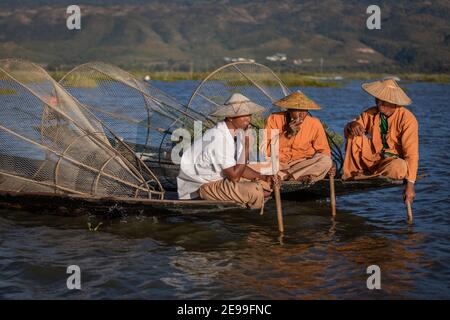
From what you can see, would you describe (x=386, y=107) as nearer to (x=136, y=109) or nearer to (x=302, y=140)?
(x=302, y=140)

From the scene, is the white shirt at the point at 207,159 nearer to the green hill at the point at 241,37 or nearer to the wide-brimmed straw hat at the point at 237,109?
the wide-brimmed straw hat at the point at 237,109

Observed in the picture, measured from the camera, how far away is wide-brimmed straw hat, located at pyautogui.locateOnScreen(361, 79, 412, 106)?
Answer: 700 cm

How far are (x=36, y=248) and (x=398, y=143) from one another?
3989 millimetres

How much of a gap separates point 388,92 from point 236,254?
97.1 inches

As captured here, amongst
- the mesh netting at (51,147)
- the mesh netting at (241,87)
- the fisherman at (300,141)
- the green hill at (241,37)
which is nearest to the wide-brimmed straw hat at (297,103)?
the fisherman at (300,141)

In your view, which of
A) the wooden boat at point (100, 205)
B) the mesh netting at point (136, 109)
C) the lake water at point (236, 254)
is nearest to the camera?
the lake water at point (236, 254)

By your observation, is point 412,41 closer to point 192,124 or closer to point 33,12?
point 33,12

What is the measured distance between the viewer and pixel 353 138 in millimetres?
7277

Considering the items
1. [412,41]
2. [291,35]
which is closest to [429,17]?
[412,41]

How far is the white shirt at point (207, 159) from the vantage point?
6.31 metres

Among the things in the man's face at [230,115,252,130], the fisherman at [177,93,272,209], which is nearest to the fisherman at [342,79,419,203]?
the fisherman at [177,93,272,209]

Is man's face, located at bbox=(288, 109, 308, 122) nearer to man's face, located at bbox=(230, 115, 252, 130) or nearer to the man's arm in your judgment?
the man's arm

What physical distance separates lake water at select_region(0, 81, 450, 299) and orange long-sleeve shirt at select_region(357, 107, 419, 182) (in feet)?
2.75

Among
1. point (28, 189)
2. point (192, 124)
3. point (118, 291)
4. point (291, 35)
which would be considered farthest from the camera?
point (291, 35)
